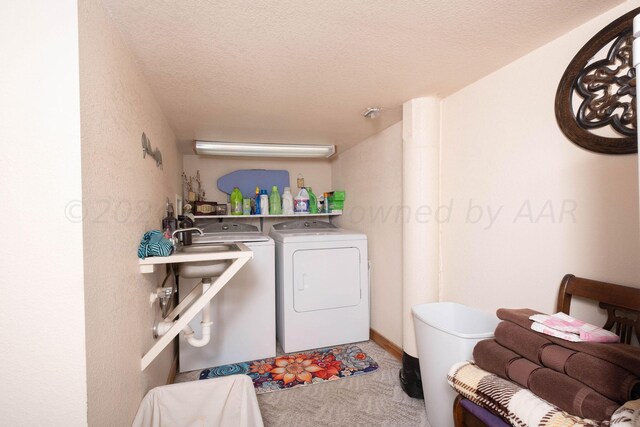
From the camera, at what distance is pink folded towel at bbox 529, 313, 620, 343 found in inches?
38.9

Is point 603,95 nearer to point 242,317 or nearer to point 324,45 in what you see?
point 324,45

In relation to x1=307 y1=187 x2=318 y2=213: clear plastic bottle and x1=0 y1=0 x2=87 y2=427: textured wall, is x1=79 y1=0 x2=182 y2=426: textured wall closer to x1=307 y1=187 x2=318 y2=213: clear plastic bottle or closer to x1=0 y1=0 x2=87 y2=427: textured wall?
x1=0 y1=0 x2=87 y2=427: textured wall

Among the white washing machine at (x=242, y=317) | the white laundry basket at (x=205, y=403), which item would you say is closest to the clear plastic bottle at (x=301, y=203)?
the white washing machine at (x=242, y=317)

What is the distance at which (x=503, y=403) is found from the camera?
1.00 m

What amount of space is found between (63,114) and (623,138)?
1905mm

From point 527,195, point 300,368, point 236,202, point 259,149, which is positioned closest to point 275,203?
point 236,202

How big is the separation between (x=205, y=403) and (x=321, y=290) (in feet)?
4.67

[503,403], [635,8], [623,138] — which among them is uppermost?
[635,8]

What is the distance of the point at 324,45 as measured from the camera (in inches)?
52.9

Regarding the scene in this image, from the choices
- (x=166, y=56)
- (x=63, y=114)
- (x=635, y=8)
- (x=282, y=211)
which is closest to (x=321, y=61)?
(x=166, y=56)

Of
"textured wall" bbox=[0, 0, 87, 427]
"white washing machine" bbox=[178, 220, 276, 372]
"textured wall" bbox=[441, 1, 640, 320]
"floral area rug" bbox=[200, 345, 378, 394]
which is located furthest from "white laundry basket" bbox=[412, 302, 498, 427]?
"textured wall" bbox=[0, 0, 87, 427]

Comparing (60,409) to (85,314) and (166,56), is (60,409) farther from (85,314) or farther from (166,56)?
(166,56)

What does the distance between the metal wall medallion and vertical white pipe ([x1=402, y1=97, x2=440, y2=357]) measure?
2.56 ft

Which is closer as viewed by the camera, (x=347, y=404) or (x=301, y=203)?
(x=347, y=404)
